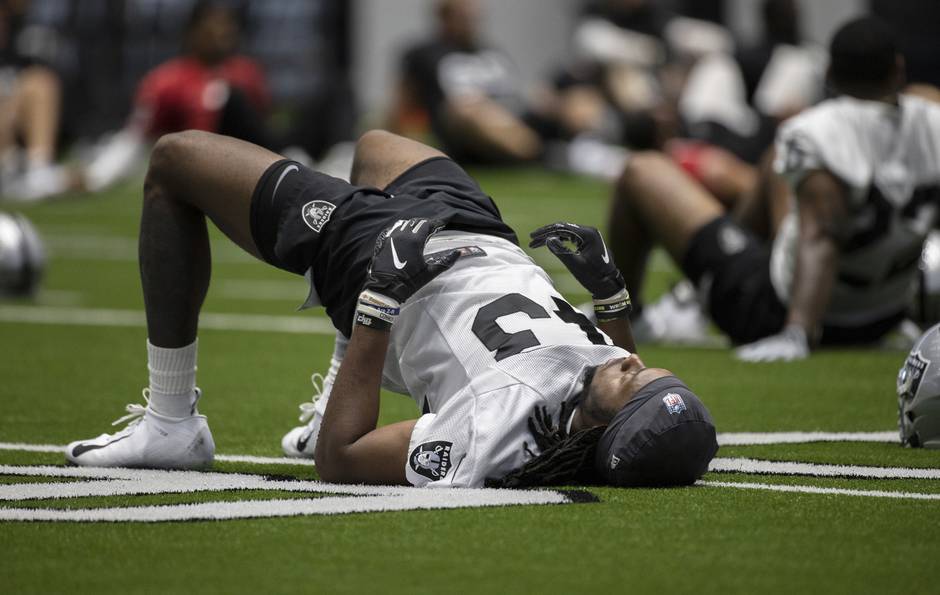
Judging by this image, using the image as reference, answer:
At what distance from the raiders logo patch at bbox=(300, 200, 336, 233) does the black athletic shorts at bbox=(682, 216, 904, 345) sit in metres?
3.01

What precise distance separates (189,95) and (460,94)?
5.21 meters

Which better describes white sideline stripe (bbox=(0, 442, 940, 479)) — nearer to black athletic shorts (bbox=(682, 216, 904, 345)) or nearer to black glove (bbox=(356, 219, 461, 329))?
black glove (bbox=(356, 219, 461, 329))

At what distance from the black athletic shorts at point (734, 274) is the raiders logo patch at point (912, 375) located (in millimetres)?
2252

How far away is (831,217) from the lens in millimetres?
6715

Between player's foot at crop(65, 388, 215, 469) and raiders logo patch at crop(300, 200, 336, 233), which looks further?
player's foot at crop(65, 388, 215, 469)

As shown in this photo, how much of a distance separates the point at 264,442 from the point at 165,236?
79 centimetres

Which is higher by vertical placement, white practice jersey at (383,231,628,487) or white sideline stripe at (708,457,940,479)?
white practice jersey at (383,231,628,487)

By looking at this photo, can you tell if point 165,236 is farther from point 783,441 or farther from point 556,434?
point 783,441

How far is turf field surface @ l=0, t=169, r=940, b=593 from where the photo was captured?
3.15 metres

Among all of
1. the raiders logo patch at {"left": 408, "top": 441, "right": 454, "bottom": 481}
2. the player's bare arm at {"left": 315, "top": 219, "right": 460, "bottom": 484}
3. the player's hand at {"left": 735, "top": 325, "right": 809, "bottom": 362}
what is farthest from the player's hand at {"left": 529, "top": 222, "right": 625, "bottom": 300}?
the player's hand at {"left": 735, "top": 325, "right": 809, "bottom": 362}

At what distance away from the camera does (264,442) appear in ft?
16.4

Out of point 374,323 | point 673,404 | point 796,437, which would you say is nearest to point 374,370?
point 374,323

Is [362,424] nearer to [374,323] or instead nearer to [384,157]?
[374,323]

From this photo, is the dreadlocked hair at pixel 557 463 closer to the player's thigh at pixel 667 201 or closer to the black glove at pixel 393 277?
the black glove at pixel 393 277
